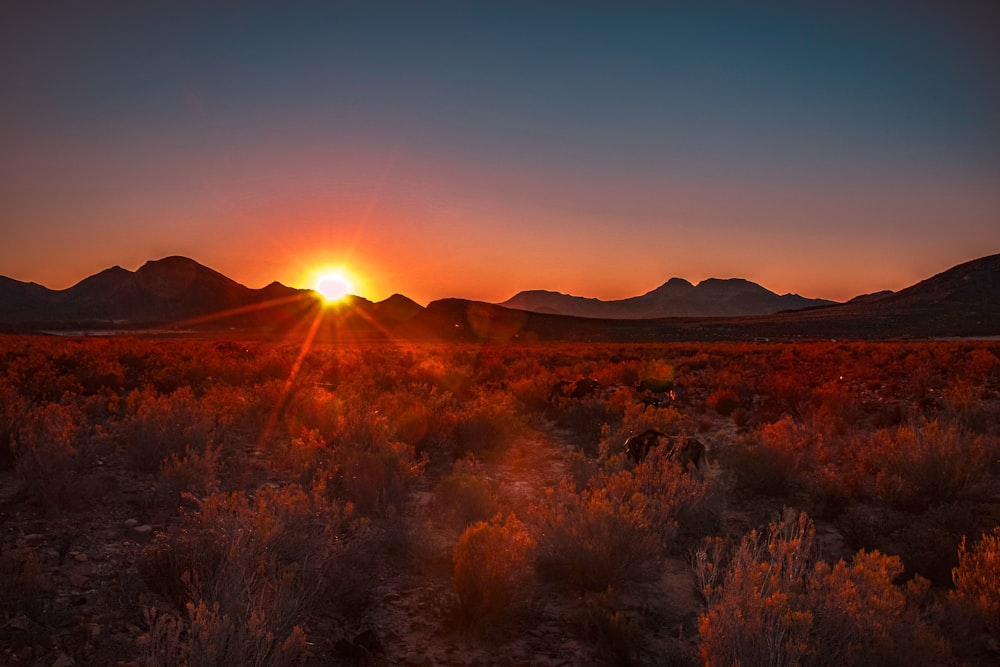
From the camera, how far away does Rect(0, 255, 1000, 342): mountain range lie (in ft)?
216

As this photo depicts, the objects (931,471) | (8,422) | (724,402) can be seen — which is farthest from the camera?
(724,402)

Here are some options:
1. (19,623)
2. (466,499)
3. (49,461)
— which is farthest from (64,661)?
(466,499)

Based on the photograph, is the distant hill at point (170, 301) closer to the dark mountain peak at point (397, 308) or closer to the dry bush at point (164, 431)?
the dark mountain peak at point (397, 308)

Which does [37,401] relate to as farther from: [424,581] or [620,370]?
[620,370]

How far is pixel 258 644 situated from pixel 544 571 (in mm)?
2603

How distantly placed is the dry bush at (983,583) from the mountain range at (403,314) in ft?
179

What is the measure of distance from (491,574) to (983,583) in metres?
3.64

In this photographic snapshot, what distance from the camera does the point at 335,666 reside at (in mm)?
3645

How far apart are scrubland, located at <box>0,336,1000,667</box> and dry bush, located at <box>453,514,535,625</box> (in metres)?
0.02

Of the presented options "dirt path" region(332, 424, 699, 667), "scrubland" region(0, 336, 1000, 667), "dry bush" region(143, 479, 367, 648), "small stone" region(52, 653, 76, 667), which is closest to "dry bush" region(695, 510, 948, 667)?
Result: "scrubland" region(0, 336, 1000, 667)

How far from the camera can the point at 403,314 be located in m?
130

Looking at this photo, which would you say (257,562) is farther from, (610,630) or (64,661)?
(610,630)

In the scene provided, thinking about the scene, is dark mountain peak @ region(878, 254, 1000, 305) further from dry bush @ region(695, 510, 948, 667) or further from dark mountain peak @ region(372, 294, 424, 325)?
dry bush @ region(695, 510, 948, 667)

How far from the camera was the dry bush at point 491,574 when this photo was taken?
165 inches
